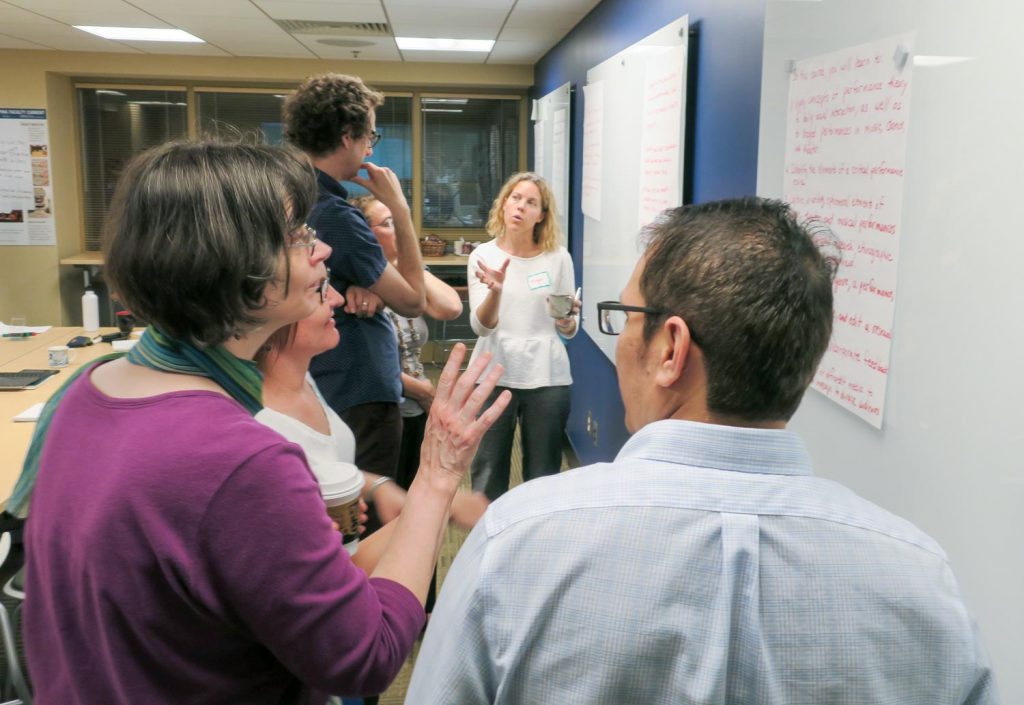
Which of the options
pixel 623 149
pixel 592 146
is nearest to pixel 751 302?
pixel 623 149

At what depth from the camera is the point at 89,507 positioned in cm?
79

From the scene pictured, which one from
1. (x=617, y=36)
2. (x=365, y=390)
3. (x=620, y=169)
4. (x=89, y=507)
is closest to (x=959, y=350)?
(x=89, y=507)

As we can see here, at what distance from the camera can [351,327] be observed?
2035mm

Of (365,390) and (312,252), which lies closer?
(312,252)

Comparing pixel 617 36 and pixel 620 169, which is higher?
pixel 617 36

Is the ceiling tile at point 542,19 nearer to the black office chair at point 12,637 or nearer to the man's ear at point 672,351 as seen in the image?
the black office chair at point 12,637

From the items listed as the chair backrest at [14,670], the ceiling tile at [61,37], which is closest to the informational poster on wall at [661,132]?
the chair backrest at [14,670]

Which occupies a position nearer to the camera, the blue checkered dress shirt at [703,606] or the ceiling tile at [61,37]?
the blue checkered dress shirt at [703,606]

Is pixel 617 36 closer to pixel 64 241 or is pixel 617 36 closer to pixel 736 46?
pixel 736 46

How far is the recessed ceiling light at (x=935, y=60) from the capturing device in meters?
1.17

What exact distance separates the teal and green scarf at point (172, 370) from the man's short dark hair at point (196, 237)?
0.02m

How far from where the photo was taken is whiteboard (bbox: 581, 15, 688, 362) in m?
2.69

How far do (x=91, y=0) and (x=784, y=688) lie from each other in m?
5.00

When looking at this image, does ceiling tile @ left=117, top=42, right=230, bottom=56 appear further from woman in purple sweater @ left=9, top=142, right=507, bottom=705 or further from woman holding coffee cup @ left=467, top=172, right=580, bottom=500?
woman in purple sweater @ left=9, top=142, right=507, bottom=705
